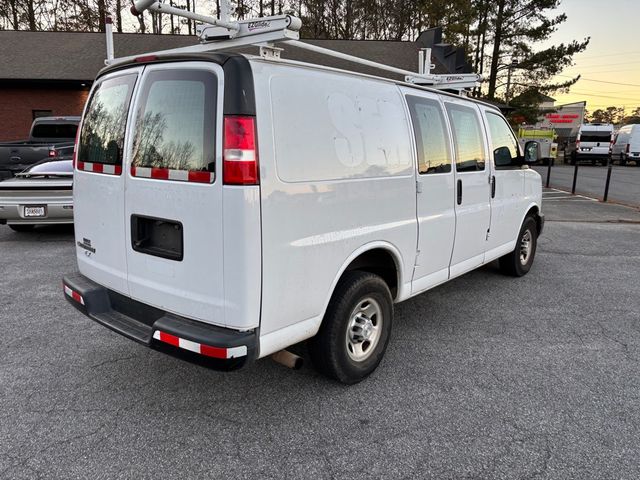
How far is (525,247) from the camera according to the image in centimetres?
609

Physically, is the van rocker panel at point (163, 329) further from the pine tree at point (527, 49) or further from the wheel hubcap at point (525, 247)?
the pine tree at point (527, 49)

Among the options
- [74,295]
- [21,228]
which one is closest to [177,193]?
[74,295]

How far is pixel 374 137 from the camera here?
10.6 feet

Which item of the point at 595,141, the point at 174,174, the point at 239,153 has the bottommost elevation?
the point at 174,174

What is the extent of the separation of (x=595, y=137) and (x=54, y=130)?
105 ft

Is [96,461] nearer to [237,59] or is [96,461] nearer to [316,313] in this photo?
[316,313]

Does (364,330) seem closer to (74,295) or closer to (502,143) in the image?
(74,295)

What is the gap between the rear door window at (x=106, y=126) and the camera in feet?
9.80

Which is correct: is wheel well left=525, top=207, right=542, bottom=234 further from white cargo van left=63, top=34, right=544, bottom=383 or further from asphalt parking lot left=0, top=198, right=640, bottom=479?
white cargo van left=63, top=34, right=544, bottom=383

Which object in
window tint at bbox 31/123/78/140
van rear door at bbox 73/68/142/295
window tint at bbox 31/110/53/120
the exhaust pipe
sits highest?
window tint at bbox 31/110/53/120

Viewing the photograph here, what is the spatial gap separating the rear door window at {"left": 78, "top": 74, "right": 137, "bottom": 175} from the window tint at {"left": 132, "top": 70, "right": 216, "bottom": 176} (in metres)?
0.20

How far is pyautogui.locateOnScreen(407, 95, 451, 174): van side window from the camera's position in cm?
370

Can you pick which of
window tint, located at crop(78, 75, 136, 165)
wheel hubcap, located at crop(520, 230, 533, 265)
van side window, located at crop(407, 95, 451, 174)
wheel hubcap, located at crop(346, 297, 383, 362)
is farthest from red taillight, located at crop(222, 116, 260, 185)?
wheel hubcap, located at crop(520, 230, 533, 265)

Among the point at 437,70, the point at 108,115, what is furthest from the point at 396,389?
the point at 437,70
